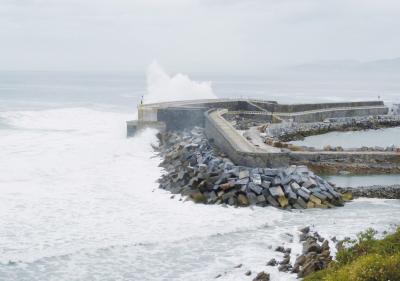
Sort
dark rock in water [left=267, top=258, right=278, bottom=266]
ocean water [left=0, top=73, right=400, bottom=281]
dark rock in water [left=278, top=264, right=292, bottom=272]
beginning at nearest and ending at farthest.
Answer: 1. dark rock in water [left=278, top=264, right=292, bottom=272]
2. dark rock in water [left=267, top=258, right=278, bottom=266]
3. ocean water [left=0, top=73, right=400, bottom=281]

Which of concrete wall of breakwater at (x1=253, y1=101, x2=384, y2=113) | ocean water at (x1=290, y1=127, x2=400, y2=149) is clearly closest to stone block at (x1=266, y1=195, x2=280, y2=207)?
ocean water at (x1=290, y1=127, x2=400, y2=149)

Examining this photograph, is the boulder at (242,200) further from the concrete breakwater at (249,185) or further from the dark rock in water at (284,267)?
the dark rock in water at (284,267)

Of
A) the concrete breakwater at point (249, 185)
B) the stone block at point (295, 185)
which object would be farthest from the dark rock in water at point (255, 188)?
the stone block at point (295, 185)

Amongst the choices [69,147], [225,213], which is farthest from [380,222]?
[69,147]

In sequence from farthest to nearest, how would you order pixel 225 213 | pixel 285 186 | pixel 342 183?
pixel 342 183 < pixel 285 186 < pixel 225 213

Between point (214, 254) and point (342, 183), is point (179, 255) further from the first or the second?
point (342, 183)

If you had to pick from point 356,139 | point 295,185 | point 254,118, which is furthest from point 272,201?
point 254,118

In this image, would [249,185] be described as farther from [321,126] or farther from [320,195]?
[321,126]

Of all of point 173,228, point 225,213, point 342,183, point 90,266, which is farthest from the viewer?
point 342,183

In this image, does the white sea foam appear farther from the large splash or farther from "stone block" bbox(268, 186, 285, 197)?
the large splash
